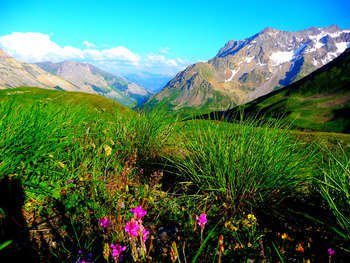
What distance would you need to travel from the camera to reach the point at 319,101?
333 ft

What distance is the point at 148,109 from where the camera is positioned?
5633 millimetres

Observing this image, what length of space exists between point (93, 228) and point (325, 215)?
303 centimetres

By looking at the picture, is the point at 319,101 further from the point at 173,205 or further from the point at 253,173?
the point at 173,205

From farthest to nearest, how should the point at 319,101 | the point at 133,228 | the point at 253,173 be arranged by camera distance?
the point at 319,101 → the point at 253,173 → the point at 133,228

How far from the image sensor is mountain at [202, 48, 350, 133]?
80831mm

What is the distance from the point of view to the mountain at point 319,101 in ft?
265

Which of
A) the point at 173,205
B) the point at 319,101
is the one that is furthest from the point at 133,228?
the point at 319,101

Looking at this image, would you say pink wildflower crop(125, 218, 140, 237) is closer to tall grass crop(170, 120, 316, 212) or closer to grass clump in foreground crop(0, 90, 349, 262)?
grass clump in foreground crop(0, 90, 349, 262)

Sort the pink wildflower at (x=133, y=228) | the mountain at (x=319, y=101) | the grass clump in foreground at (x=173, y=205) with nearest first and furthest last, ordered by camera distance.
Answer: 1. the pink wildflower at (x=133, y=228)
2. the grass clump in foreground at (x=173, y=205)
3. the mountain at (x=319, y=101)

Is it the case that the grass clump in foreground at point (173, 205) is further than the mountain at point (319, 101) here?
No

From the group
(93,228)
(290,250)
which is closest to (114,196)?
(93,228)

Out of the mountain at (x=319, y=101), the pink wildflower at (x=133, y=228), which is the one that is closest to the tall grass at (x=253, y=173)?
the pink wildflower at (x=133, y=228)

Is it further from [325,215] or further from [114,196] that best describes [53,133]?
[325,215]

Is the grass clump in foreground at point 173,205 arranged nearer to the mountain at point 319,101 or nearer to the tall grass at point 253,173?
the tall grass at point 253,173
